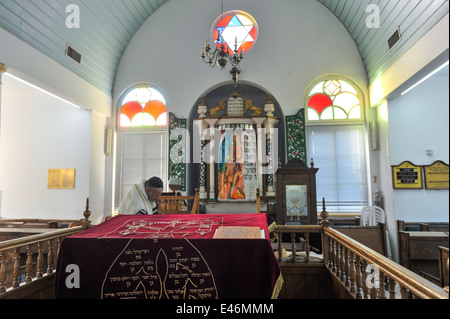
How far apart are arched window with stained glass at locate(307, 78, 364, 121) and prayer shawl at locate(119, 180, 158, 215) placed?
5.15 meters

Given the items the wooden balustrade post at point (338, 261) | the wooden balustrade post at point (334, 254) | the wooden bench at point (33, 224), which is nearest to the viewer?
the wooden balustrade post at point (338, 261)

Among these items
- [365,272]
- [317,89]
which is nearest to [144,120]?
[317,89]

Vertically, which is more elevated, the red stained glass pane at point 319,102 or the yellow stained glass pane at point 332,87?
the yellow stained glass pane at point 332,87

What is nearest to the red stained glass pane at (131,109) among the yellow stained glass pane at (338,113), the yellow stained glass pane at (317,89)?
the yellow stained glass pane at (317,89)

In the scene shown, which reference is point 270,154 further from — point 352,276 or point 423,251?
point 352,276

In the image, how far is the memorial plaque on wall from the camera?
5746 mm

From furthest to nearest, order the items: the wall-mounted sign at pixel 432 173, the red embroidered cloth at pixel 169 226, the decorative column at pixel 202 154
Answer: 1. the decorative column at pixel 202 154
2. the wall-mounted sign at pixel 432 173
3. the red embroidered cloth at pixel 169 226

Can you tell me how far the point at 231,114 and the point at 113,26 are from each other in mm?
3529

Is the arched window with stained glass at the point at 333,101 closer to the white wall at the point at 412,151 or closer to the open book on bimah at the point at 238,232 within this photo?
the white wall at the point at 412,151

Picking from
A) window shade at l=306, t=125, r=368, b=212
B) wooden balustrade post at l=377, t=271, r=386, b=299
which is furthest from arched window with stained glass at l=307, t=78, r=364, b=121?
wooden balustrade post at l=377, t=271, r=386, b=299

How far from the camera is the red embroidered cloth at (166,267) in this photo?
212cm

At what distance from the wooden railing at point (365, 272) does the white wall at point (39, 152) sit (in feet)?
18.4

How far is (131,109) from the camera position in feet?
25.7
